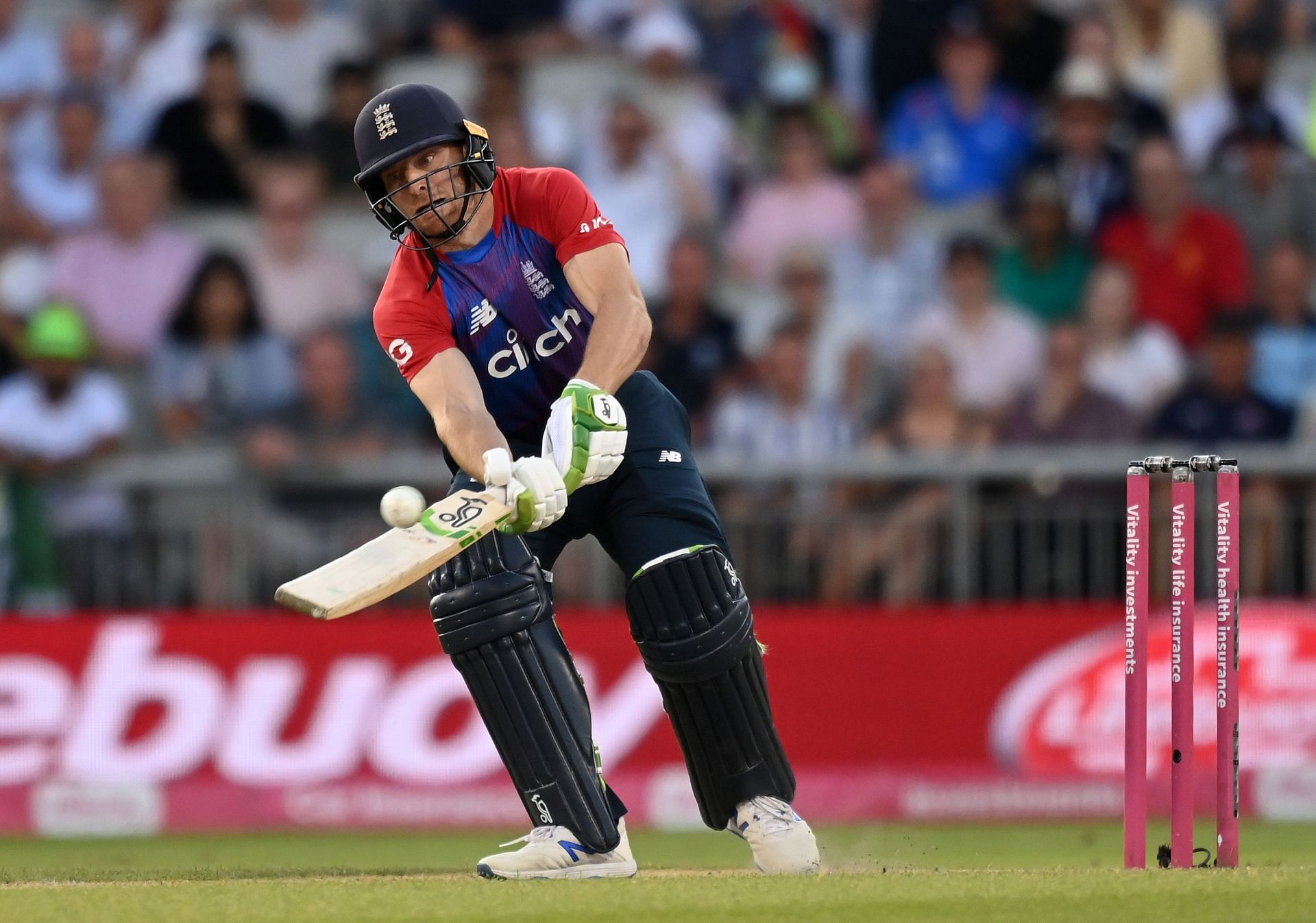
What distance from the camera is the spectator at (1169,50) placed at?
1070 cm

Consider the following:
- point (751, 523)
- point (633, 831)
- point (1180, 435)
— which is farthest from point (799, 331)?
point (633, 831)

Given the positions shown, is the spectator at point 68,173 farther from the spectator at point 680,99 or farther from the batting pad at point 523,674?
the batting pad at point 523,674

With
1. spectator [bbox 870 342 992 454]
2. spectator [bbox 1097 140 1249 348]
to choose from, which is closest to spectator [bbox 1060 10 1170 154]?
spectator [bbox 1097 140 1249 348]

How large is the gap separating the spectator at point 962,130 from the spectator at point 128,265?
11.7 feet

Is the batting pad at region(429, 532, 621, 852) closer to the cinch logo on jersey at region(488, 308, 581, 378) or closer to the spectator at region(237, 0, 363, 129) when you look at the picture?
the cinch logo on jersey at region(488, 308, 581, 378)

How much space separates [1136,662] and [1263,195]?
578 centimetres

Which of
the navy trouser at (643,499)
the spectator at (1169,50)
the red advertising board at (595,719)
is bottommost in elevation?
the red advertising board at (595,719)

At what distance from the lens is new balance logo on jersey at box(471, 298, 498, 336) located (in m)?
5.17

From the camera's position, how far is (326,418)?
908 cm

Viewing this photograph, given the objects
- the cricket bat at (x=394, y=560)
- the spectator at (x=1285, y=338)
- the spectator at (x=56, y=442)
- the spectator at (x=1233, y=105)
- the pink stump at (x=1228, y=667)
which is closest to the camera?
the cricket bat at (x=394, y=560)

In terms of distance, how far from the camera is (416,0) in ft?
36.6

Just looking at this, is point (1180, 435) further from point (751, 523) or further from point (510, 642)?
point (510, 642)

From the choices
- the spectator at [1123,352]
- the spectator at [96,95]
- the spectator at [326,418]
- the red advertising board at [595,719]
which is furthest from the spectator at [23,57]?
the spectator at [1123,352]

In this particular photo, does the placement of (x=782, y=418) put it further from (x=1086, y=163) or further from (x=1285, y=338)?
(x=1285, y=338)
